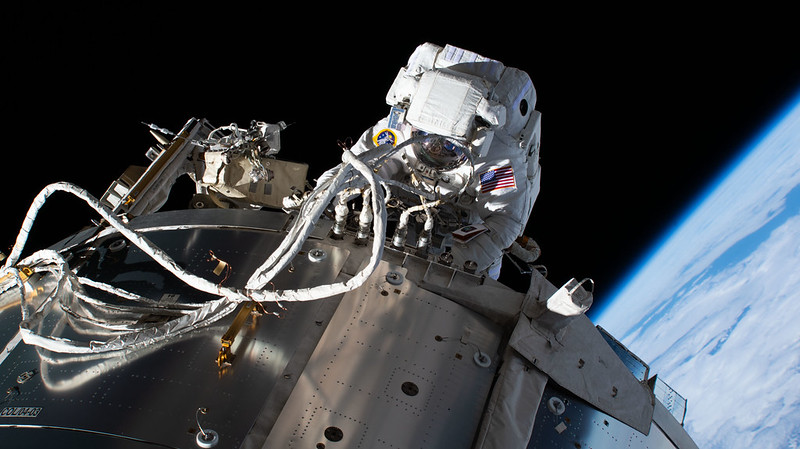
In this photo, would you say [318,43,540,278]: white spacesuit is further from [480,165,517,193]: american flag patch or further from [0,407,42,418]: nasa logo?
[0,407,42,418]: nasa logo

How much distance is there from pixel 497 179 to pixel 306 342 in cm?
327

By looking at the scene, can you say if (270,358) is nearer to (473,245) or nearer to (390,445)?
(390,445)

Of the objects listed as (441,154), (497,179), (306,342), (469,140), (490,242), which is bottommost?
(490,242)

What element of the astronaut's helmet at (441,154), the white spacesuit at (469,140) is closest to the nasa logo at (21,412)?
the white spacesuit at (469,140)

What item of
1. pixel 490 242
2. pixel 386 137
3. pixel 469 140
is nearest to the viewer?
pixel 469 140

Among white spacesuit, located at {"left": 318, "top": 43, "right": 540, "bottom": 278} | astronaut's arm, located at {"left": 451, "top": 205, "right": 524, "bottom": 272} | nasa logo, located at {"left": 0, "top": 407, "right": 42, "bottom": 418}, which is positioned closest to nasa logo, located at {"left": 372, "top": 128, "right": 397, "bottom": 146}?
white spacesuit, located at {"left": 318, "top": 43, "right": 540, "bottom": 278}

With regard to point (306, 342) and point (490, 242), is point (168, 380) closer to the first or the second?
point (306, 342)

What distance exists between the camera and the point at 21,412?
2859 mm

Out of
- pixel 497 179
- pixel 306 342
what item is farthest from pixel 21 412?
pixel 497 179

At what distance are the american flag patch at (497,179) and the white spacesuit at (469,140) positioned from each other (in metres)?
0.01

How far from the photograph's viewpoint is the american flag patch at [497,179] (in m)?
5.53

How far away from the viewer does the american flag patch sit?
218 inches

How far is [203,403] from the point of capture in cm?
278

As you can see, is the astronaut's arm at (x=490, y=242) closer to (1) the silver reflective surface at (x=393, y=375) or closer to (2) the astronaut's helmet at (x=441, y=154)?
(2) the astronaut's helmet at (x=441, y=154)
